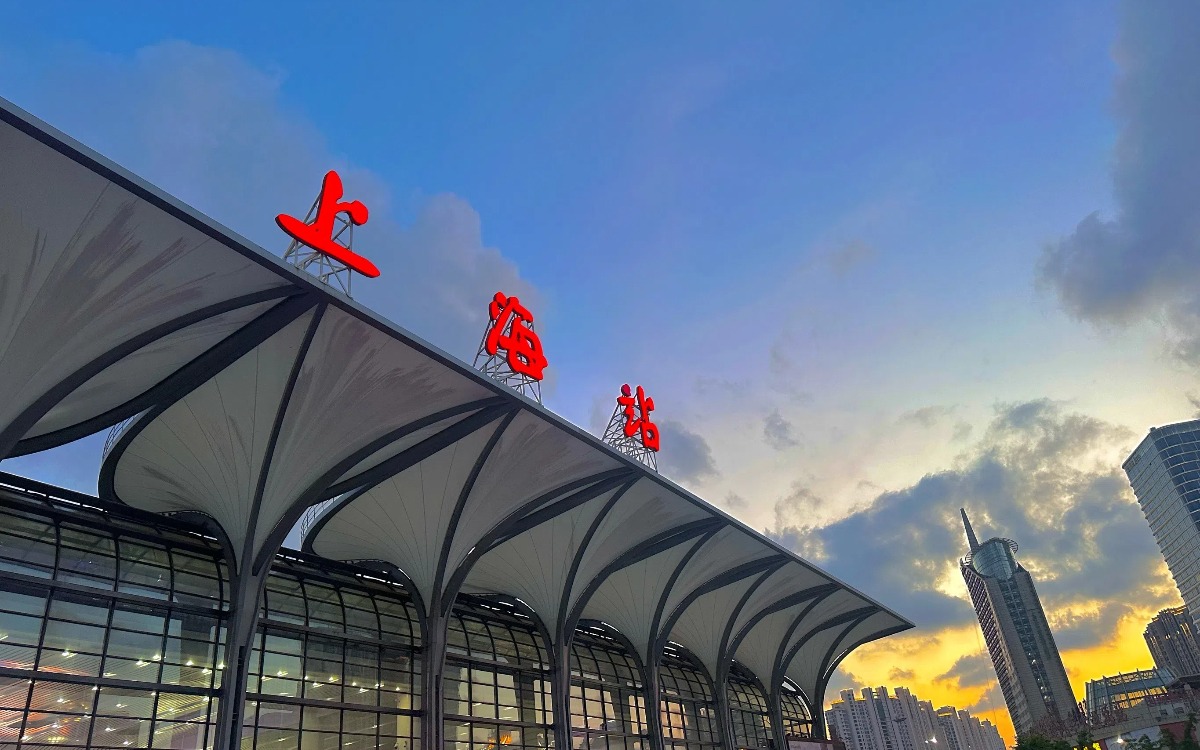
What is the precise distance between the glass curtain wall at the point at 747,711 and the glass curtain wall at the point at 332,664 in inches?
967

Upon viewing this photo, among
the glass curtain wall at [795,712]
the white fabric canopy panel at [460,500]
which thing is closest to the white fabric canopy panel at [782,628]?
the glass curtain wall at [795,712]

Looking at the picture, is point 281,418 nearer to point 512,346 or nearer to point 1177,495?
point 512,346

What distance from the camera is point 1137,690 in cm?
9950

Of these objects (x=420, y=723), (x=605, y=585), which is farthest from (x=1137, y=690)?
(x=420, y=723)

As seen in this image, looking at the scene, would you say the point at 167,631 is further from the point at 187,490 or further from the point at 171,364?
the point at 171,364

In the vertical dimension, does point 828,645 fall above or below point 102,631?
above

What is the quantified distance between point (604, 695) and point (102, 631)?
905 inches

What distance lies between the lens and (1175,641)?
542 feet

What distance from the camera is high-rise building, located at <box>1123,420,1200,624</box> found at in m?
160

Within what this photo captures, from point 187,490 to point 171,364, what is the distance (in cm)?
543

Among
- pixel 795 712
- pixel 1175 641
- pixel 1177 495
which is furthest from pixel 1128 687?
pixel 1175 641

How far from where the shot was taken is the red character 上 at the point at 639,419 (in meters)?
31.7

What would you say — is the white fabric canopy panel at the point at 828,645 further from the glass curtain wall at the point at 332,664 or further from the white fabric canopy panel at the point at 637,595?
the glass curtain wall at the point at 332,664

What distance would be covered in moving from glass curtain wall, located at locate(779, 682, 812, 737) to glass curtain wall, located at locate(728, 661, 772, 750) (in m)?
2.88
